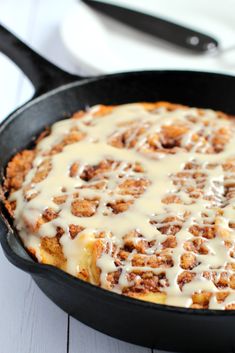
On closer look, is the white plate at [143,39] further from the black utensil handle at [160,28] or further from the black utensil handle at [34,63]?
the black utensil handle at [34,63]

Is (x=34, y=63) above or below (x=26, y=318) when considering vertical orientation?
above

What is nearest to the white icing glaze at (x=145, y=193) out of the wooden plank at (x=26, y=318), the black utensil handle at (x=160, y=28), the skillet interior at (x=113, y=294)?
the skillet interior at (x=113, y=294)

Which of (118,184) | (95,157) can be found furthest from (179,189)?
(95,157)

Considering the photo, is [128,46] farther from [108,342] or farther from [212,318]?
[212,318]

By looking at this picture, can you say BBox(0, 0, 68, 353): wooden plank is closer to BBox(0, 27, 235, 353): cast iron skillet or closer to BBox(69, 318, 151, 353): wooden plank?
BBox(69, 318, 151, 353): wooden plank

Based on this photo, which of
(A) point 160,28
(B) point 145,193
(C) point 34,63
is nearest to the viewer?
(B) point 145,193

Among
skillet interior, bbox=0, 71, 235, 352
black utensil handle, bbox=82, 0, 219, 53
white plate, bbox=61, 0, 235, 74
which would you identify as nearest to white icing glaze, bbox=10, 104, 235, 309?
skillet interior, bbox=0, 71, 235, 352

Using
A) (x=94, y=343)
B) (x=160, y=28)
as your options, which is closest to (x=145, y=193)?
(x=94, y=343)

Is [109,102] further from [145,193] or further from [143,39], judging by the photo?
[143,39]
